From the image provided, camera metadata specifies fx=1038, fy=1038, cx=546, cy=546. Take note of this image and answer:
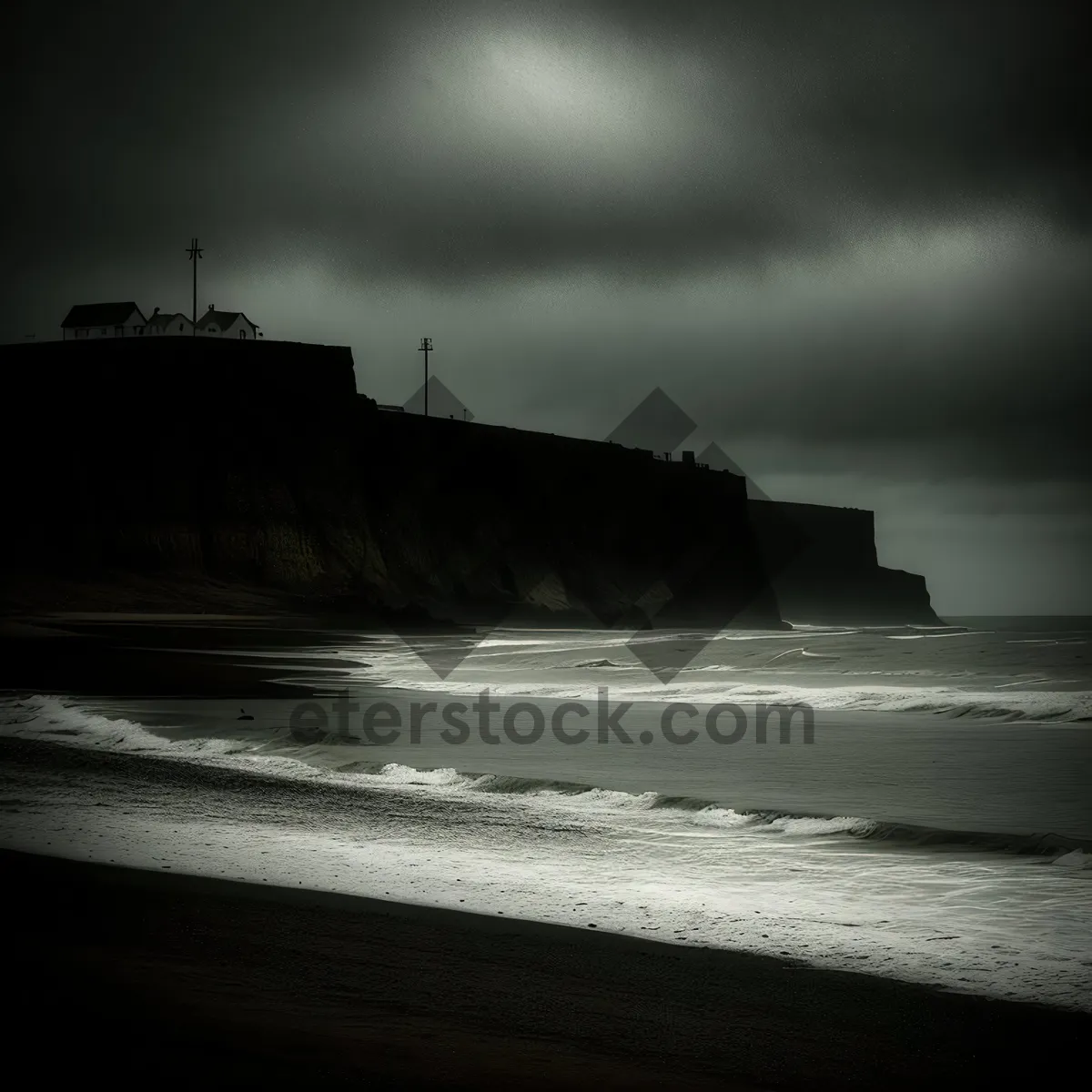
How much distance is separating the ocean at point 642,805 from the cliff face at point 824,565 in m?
133

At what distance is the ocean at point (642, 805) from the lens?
528 centimetres

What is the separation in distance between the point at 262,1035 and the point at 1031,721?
13.4m

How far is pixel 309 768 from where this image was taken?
34.0 feet

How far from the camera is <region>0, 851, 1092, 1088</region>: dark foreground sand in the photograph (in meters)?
3.32

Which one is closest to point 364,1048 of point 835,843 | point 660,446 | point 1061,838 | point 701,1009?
point 701,1009

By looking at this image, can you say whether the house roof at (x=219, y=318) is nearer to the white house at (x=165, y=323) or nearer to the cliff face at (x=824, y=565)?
the white house at (x=165, y=323)

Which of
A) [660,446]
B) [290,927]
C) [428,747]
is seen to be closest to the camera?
[290,927]

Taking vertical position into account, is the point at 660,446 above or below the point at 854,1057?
above

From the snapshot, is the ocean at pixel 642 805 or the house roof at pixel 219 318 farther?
the house roof at pixel 219 318

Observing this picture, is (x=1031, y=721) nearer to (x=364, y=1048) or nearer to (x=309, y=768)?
(x=309, y=768)

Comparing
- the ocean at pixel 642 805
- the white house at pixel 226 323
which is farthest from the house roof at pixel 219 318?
the ocean at pixel 642 805

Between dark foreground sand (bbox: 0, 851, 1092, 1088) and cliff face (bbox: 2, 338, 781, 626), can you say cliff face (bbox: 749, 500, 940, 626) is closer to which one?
cliff face (bbox: 2, 338, 781, 626)

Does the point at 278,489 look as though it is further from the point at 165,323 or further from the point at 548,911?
the point at 548,911

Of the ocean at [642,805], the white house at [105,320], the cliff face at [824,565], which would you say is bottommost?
the ocean at [642,805]
